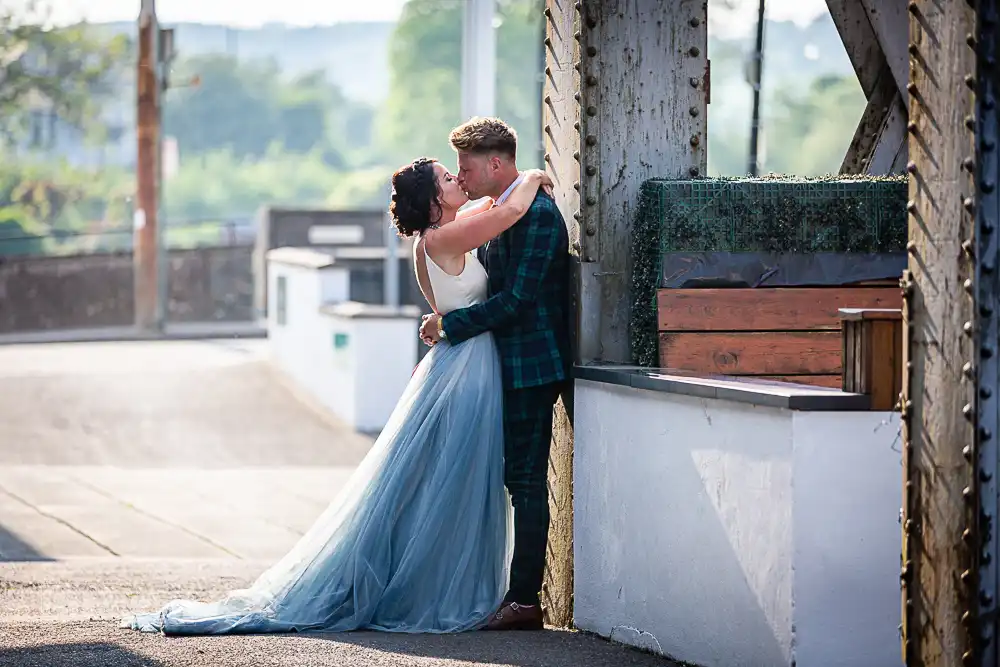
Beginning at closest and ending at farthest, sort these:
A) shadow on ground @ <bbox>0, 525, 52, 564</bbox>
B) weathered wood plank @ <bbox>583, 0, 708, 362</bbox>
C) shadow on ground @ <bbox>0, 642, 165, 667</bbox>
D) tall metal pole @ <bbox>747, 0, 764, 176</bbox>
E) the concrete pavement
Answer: shadow on ground @ <bbox>0, 642, 165, 667</bbox>, the concrete pavement, weathered wood plank @ <bbox>583, 0, 708, 362</bbox>, shadow on ground @ <bbox>0, 525, 52, 564</bbox>, tall metal pole @ <bbox>747, 0, 764, 176</bbox>

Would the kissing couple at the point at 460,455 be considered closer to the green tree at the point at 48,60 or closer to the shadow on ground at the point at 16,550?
the shadow on ground at the point at 16,550

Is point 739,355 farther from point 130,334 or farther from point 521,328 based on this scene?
point 130,334

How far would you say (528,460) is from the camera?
254 inches

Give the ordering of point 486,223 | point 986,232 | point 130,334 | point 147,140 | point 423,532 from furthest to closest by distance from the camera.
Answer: point 147,140
point 130,334
point 423,532
point 486,223
point 986,232

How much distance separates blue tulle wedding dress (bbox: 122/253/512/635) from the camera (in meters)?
6.32

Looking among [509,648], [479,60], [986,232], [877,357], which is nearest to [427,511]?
[509,648]

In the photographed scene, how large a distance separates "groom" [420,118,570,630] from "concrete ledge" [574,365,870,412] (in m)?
0.19

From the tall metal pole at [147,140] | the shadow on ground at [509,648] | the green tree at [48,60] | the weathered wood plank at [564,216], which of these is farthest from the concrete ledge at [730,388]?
Result: the green tree at [48,60]

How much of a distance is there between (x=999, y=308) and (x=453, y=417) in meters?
2.60

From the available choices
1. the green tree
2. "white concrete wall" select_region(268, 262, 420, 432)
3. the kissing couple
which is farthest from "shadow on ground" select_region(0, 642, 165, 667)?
the green tree

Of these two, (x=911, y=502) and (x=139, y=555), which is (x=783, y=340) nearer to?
(x=911, y=502)

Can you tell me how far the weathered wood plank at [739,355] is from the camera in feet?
20.5

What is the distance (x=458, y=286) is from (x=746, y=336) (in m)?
1.08

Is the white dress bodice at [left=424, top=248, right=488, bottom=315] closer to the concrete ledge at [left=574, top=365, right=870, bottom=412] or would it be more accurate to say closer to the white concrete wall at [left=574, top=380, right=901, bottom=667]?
A: the concrete ledge at [left=574, top=365, right=870, bottom=412]
